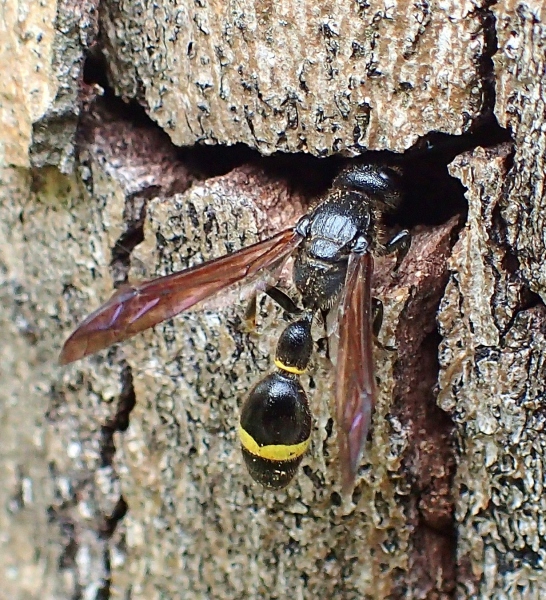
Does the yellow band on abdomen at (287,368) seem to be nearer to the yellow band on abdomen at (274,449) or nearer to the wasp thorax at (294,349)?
the wasp thorax at (294,349)

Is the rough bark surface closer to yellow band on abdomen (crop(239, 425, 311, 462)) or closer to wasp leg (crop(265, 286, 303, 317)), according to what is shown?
wasp leg (crop(265, 286, 303, 317))

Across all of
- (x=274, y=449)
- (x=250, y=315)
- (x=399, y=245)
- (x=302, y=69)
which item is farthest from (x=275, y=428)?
(x=302, y=69)

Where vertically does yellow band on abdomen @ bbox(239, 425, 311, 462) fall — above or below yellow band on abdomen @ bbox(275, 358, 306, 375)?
below

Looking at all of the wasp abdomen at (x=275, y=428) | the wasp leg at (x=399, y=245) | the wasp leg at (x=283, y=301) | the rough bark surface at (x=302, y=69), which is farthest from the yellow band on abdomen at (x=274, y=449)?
the rough bark surface at (x=302, y=69)

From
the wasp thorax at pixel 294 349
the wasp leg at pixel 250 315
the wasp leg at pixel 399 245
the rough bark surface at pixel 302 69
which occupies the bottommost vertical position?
the wasp thorax at pixel 294 349

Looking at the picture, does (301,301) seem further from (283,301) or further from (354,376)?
(354,376)

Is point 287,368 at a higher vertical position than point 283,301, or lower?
lower

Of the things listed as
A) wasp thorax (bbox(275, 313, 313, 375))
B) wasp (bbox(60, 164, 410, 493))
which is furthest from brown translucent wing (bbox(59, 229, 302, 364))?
wasp thorax (bbox(275, 313, 313, 375))

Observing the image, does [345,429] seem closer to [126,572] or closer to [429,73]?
[429,73]
